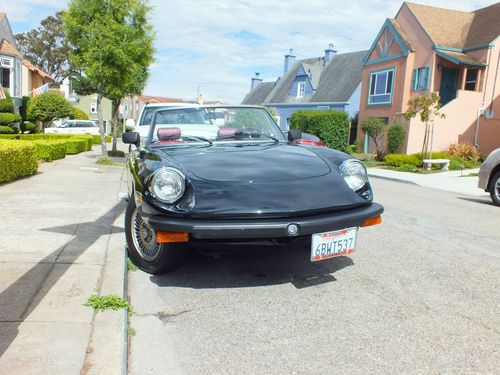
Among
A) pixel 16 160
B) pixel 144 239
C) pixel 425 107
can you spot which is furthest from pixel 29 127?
pixel 144 239

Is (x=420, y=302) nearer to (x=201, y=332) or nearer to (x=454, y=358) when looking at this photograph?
(x=454, y=358)

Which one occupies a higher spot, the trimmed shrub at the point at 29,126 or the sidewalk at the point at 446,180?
the trimmed shrub at the point at 29,126

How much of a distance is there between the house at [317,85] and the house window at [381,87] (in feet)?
22.6

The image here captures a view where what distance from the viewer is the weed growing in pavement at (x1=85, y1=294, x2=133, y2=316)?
321 centimetres

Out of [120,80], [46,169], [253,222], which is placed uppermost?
[120,80]

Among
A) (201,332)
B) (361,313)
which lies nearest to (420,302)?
(361,313)

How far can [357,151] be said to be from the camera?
87.7 feet

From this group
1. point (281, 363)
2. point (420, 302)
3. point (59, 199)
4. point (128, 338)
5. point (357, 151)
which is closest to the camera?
point (281, 363)

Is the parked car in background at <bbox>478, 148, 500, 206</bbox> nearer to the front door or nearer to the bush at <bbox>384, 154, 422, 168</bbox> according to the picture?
the bush at <bbox>384, 154, 422, 168</bbox>

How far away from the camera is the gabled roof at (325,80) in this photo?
3534 cm

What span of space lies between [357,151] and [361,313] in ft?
79.2

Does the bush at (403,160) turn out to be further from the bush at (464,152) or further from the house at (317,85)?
the house at (317,85)

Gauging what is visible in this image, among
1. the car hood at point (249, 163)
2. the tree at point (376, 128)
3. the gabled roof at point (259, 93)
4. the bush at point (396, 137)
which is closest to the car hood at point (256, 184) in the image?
the car hood at point (249, 163)

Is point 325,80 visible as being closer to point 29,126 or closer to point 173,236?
point 29,126
